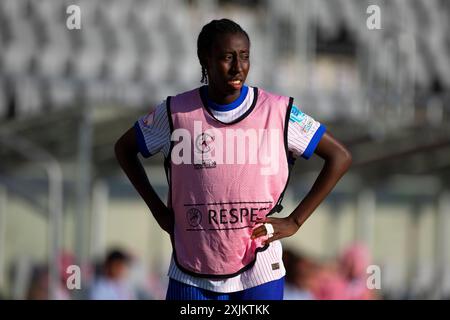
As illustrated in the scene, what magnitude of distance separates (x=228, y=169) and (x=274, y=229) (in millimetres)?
281

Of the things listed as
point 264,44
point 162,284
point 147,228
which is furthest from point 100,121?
point 264,44

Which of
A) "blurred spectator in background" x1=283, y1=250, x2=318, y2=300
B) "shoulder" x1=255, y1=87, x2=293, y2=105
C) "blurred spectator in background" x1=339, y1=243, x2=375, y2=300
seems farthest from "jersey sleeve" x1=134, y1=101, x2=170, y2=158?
"blurred spectator in background" x1=339, y1=243, x2=375, y2=300

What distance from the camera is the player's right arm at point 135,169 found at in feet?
16.5

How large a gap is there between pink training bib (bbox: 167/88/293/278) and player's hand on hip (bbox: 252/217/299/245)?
0.03 m

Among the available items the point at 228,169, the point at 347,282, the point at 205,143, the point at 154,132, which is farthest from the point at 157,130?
the point at 347,282

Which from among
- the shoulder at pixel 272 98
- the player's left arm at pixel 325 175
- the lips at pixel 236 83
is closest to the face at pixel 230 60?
the lips at pixel 236 83

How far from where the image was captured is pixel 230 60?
4836 millimetres

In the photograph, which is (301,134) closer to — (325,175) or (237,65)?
(325,175)

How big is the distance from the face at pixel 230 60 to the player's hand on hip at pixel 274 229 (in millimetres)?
508

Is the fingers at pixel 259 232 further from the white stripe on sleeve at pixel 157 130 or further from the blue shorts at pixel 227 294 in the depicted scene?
the white stripe on sleeve at pixel 157 130

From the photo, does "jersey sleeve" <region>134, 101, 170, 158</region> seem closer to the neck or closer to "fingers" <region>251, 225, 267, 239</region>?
the neck

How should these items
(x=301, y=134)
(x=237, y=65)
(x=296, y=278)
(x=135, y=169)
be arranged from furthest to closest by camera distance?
(x=296, y=278) < (x=135, y=169) < (x=301, y=134) < (x=237, y=65)

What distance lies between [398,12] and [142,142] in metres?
13.2

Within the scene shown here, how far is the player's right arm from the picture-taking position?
504 cm
